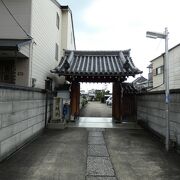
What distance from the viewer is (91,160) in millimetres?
6945

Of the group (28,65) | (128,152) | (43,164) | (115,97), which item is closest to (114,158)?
(128,152)

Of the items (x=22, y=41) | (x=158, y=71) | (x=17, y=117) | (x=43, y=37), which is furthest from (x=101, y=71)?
(x=158, y=71)

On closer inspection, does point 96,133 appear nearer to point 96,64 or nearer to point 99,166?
point 99,166

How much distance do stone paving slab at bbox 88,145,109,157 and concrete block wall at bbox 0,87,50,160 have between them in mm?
2281

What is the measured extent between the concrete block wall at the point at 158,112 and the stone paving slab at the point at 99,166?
2631 millimetres

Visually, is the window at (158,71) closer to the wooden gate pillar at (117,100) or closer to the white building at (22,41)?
the wooden gate pillar at (117,100)

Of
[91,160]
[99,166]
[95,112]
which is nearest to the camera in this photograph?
[99,166]

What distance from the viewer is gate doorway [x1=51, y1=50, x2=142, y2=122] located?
1448 cm

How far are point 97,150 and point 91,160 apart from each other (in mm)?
1189

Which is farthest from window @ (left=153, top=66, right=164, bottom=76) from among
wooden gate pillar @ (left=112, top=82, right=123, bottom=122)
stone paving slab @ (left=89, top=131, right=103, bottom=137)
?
stone paving slab @ (left=89, top=131, right=103, bottom=137)

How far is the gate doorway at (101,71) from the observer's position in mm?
14477

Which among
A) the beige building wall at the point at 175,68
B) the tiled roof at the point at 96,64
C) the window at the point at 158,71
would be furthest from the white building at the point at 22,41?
the window at the point at 158,71

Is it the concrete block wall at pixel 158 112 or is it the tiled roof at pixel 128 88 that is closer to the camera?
the concrete block wall at pixel 158 112

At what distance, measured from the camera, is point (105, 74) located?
47.4 feet
